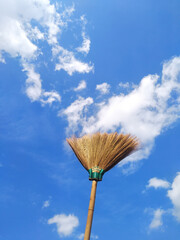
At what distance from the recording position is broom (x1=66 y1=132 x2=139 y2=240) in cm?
354

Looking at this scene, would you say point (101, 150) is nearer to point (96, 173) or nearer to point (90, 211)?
point (96, 173)

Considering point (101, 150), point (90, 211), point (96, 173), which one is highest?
point (101, 150)

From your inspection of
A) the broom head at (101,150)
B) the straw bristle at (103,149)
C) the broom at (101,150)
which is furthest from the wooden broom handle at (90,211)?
the straw bristle at (103,149)

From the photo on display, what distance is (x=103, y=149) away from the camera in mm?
3697

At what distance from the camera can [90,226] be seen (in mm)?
2975

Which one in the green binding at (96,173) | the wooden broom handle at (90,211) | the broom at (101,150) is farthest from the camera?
the broom at (101,150)

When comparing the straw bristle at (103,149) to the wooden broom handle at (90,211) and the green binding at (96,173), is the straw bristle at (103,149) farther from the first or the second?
the wooden broom handle at (90,211)

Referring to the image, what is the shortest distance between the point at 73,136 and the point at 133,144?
1.19m

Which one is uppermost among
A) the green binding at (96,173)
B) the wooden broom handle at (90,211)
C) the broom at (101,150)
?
the broom at (101,150)

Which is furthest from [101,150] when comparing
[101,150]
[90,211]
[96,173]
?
[90,211]

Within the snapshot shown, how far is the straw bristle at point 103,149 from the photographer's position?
11.9 feet

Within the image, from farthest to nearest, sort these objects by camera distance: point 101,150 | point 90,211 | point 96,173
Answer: point 101,150
point 96,173
point 90,211

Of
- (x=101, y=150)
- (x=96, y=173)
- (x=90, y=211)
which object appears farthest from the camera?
(x=101, y=150)

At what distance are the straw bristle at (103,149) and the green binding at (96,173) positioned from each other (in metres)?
0.07
